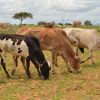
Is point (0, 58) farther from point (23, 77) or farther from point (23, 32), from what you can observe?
point (23, 32)

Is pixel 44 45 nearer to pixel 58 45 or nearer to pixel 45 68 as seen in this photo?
pixel 58 45

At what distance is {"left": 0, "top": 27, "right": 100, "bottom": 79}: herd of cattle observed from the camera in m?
12.5

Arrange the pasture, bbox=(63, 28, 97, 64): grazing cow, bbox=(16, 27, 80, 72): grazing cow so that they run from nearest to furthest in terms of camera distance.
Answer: the pasture < bbox=(16, 27, 80, 72): grazing cow < bbox=(63, 28, 97, 64): grazing cow

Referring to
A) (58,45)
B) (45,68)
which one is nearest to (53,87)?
(45,68)

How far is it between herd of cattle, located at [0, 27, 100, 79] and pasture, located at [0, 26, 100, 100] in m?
0.42

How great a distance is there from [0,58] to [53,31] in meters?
2.61

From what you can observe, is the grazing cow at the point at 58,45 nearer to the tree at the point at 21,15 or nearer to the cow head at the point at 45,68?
the cow head at the point at 45,68

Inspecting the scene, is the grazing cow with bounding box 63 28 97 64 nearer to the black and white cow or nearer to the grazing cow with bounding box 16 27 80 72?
the grazing cow with bounding box 16 27 80 72

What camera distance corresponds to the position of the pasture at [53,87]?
10.0 meters

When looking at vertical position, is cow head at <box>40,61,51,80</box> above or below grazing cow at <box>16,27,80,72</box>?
below

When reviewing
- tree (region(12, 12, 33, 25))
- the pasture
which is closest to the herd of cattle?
the pasture

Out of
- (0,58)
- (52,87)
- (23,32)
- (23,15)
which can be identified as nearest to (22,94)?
(52,87)

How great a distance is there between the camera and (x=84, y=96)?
10.0 metres

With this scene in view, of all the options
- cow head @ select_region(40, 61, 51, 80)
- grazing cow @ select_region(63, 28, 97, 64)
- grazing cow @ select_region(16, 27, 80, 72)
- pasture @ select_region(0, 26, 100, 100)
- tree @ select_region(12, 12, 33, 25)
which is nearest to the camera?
pasture @ select_region(0, 26, 100, 100)
